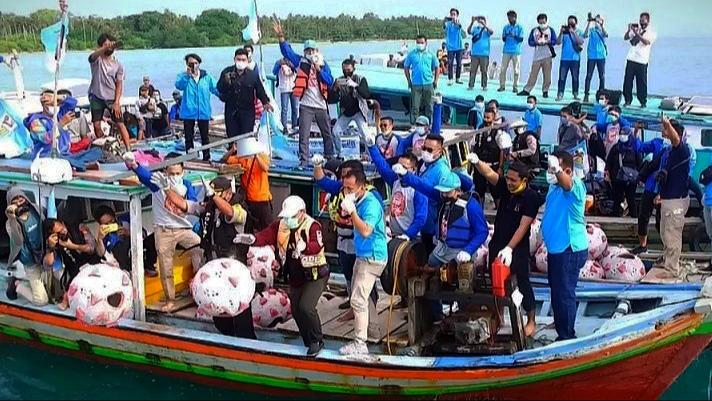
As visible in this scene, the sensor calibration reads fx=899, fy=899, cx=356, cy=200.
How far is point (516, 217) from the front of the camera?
838 cm

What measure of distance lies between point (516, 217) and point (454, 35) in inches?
456

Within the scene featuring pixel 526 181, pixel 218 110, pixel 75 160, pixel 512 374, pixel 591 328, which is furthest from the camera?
pixel 218 110

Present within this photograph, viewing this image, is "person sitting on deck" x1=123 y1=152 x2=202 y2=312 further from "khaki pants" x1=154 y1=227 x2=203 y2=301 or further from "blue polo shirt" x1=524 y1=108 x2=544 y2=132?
"blue polo shirt" x1=524 y1=108 x2=544 y2=132

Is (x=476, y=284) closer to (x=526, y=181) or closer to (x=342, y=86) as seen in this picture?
(x=526, y=181)

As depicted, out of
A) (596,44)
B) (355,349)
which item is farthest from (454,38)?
(355,349)

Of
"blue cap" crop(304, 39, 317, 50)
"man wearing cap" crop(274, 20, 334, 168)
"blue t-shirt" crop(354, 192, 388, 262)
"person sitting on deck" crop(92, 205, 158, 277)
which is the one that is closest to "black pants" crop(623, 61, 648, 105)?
"blue cap" crop(304, 39, 317, 50)

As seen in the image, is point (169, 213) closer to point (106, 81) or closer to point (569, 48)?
point (106, 81)

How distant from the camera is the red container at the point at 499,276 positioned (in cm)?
788

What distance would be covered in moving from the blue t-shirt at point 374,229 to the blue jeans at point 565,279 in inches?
61.1

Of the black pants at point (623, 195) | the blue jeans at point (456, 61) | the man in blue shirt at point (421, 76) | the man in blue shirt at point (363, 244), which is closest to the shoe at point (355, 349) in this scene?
the man in blue shirt at point (363, 244)

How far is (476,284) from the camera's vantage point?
8836 millimetres

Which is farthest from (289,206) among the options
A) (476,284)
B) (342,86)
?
(342,86)

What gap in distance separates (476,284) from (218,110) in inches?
846

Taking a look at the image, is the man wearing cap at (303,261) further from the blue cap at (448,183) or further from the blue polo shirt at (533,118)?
the blue polo shirt at (533,118)
